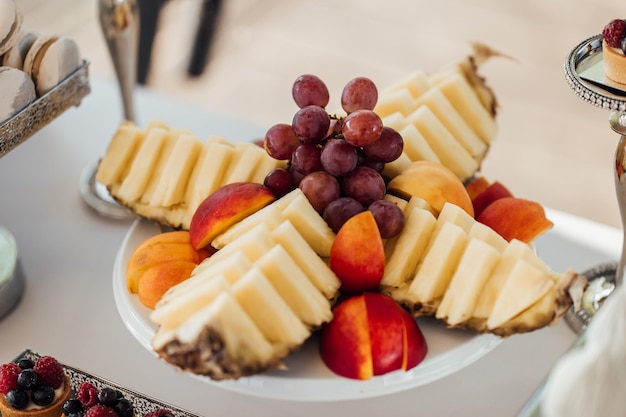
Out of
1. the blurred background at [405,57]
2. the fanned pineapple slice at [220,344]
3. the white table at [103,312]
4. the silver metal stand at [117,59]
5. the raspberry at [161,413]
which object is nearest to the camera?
the fanned pineapple slice at [220,344]

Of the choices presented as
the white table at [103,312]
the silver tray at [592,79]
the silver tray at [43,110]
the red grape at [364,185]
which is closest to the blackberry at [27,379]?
the white table at [103,312]

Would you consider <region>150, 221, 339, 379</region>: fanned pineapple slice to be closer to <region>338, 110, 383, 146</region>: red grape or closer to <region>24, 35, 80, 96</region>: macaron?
<region>338, 110, 383, 146</region>: red grape

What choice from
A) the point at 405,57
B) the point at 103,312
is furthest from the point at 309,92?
the point at 405,57

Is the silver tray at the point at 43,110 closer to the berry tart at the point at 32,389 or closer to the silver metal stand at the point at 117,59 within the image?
the silver metal stand at the point at 117,59

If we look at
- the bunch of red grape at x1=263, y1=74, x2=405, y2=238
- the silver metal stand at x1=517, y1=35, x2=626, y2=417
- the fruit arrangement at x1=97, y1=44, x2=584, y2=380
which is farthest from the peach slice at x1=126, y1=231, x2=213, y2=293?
the silver metal stand at x1=517, y1=35, x2=626, y2=417

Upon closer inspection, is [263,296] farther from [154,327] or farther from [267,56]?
[267,56]

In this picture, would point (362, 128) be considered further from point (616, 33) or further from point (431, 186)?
point (616, 33)
